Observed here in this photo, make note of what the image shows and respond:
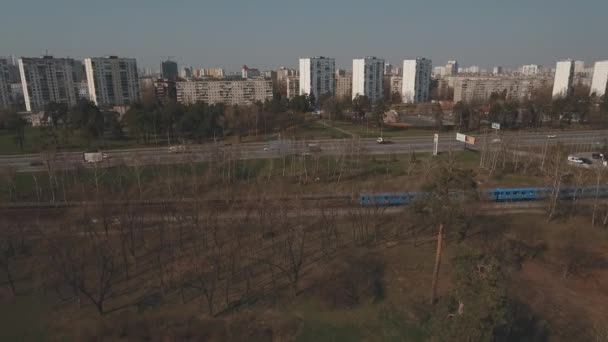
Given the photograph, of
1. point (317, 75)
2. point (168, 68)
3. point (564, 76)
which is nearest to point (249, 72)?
point (168, 68)

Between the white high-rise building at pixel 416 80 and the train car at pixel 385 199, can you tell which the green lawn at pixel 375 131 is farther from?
the white high-rise building at pixel 416 80

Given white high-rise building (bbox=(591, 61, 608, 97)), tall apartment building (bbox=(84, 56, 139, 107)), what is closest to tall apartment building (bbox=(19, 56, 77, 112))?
tall apartment building (bbox=(84, 56, 139, 107))

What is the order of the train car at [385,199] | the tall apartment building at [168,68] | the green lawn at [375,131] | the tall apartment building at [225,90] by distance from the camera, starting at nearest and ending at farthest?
1. the train car at [385,199]
2. the green lawn at [375,131]
3. the tall apartment building at [225,90]
4. the tall apartment building at [168,68]

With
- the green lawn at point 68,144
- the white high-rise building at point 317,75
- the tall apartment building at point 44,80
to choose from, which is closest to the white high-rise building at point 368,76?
the white high-rise building at point 317,75

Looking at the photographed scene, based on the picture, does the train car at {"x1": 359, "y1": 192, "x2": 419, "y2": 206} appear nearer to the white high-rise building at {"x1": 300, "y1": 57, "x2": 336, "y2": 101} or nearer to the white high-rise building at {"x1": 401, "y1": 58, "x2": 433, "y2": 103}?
the white high-rise building at {"x1": 300, "y1": 57, "x2": 336, "y2": 101}

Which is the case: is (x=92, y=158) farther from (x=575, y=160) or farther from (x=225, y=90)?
(x=225, y=90)

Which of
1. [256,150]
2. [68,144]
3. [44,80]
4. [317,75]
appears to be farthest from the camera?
[317,75]

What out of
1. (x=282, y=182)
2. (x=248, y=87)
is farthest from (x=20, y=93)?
(x=282, y=182)
